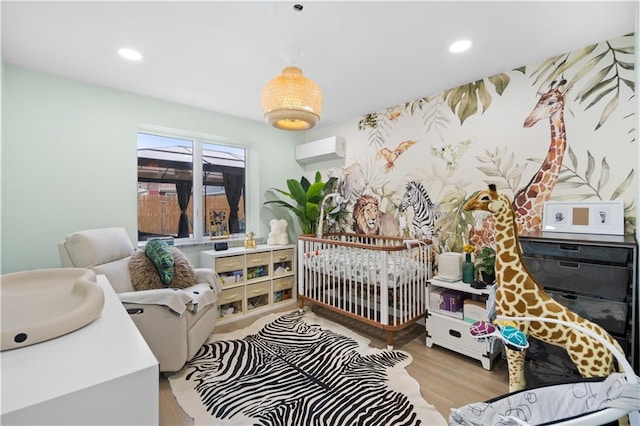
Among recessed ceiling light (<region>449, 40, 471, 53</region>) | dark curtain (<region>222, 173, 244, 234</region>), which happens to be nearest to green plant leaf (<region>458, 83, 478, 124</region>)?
recessed ceiling light (<region>449, 40, 471, 53</region>)

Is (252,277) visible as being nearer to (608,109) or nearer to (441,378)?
(441,378)

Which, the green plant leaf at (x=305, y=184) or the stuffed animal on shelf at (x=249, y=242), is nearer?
the stuffed animal on shelf at (x=249, y=242)

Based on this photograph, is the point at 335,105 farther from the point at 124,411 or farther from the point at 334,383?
the point at 124,411

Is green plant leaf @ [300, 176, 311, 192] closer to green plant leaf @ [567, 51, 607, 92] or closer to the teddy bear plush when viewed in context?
the teddy bear plush

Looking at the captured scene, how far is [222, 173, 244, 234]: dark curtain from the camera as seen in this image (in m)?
3.66

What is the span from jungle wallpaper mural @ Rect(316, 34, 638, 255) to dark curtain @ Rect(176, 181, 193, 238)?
2048 millimetres

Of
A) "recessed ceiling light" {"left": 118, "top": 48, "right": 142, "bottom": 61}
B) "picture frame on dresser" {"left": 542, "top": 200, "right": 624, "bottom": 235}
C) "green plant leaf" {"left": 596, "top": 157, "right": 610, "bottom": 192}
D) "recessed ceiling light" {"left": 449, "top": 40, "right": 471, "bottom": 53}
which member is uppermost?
"recessed ceiling light" {"left": 449, "top": 40, "right": 471, "bottom": 53}

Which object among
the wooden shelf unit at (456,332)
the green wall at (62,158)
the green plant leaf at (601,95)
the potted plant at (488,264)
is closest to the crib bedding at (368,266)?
the wooden shelf unit at (456,332)

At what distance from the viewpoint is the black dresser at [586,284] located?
1.51 meters

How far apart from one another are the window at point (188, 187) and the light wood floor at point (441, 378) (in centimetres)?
165

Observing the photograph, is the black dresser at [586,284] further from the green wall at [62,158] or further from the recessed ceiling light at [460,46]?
the green wall at [62,158]

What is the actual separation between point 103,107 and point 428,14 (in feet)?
9.23

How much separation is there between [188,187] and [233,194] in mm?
572

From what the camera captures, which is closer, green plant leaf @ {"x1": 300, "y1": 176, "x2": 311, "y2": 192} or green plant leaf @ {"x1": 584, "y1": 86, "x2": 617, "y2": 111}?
green plant leaf @ {"x1": 584, "y1": 86, "x2": 617, "y2": 111}
